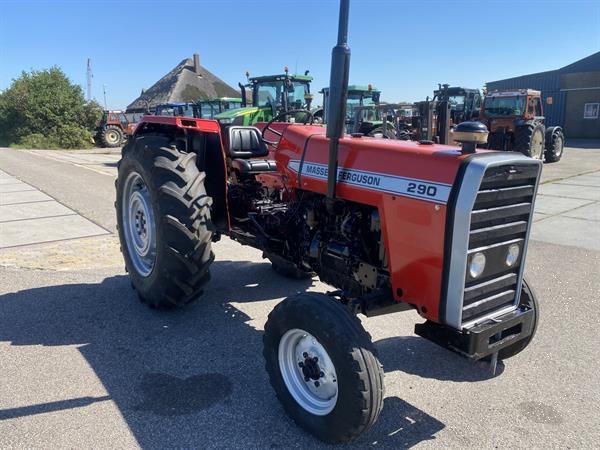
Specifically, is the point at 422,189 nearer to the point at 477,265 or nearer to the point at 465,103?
the point at 477,265

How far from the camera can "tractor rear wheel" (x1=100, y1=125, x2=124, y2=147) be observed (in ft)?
80.4

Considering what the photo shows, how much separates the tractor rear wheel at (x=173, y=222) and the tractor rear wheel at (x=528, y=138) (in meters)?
12.6

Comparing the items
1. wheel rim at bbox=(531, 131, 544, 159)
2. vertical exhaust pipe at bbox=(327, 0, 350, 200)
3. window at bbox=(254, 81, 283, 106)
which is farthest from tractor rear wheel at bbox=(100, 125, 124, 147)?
vertical exhaust pipe at bbox=(327, 0, 350, 200)

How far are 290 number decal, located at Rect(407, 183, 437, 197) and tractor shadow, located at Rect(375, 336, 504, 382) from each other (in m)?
1.28

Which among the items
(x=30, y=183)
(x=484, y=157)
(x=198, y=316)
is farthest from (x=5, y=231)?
(x=484, y=157)

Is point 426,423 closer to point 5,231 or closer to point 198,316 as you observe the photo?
point 198,316

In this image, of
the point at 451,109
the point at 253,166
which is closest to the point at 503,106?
the point at 451,109

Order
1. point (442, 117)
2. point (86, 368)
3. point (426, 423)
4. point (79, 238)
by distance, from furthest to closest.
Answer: point (79, 238) < point (442, 117) < point (86, 368) < point (426, 423)

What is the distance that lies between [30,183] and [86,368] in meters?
9.67

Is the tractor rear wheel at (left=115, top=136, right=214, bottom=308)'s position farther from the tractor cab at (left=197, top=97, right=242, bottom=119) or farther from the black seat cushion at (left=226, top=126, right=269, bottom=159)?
the tractor cab at (left=197, top=97, right=242, bottom=119)

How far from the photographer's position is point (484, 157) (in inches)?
90.3

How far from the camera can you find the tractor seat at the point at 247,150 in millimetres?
3992

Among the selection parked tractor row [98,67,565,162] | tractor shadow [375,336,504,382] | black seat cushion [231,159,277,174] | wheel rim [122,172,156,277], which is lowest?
tractor shadow [375,336,504,382]

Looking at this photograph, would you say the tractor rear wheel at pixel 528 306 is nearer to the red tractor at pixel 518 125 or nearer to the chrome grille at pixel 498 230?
the chrome grille at pixel 498 230
